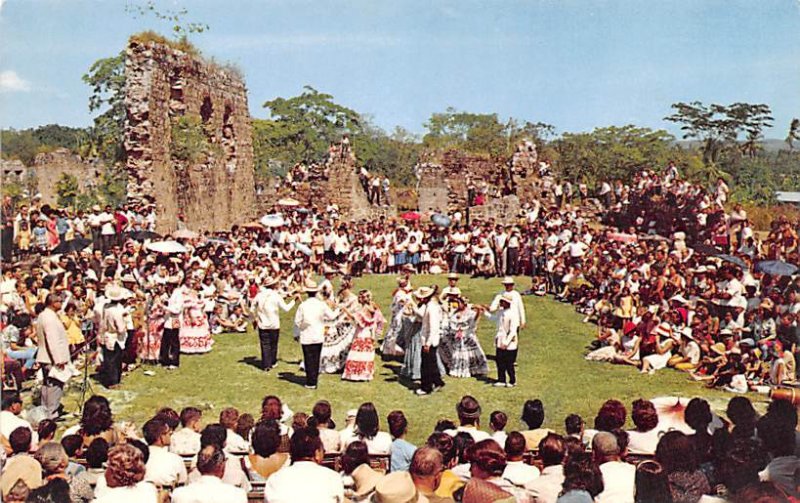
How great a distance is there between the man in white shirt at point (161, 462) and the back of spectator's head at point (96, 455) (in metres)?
0.37

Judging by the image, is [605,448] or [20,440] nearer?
[605,448]

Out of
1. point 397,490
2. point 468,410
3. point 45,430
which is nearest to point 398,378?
point 468,410

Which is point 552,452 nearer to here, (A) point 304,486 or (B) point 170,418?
(A) point 304,486

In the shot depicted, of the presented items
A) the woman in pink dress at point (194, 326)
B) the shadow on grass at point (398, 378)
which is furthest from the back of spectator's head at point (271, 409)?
the woman in pink dress at point (194, 326)

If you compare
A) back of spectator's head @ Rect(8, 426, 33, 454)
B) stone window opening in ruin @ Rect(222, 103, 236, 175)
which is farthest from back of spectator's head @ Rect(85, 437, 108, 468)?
stone window opening in ruin @ Rect(222, 103, 236, 175)

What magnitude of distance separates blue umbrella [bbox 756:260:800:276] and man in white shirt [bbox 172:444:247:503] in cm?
1018

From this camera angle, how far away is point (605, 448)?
19.9 feet

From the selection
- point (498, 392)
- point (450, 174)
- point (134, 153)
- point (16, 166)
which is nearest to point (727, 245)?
point (498, 392)

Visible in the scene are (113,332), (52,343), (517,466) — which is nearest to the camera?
(517,466)

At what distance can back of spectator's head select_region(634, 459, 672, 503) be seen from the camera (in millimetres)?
5188

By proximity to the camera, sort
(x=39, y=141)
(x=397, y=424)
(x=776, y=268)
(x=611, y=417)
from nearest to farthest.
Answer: (x=611, y=417)
(x=397, y=424)
(x=776, y=268)
(x=39, y=141)

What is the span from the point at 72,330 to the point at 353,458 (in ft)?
21.3

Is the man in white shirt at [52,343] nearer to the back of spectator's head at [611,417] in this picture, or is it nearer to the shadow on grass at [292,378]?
the shadow on grass at [292,378]

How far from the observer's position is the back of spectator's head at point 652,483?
5.19 m
